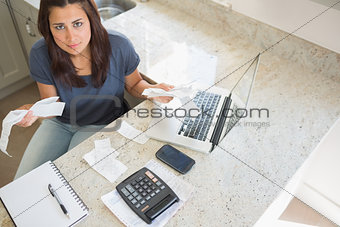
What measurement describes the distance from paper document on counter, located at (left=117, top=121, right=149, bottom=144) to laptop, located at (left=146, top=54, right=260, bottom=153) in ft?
0.06

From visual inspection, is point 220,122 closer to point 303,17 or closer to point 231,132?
point 231,132

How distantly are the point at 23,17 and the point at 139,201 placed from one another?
1.30 m

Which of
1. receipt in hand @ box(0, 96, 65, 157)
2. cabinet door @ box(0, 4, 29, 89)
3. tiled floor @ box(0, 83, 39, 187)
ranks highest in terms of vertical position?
receipt in hand @ box(0, 96, 65, 157)

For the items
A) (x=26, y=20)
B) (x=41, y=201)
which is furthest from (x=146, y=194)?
(x=26, y=20)

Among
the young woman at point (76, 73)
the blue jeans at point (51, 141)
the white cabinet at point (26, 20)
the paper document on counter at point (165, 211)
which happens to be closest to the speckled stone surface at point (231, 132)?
the paper document on counter at point (165, 211)

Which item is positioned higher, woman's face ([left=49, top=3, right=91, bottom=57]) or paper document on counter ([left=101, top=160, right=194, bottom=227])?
woman's face ([left=49, top=3, right=91, bottom=57])

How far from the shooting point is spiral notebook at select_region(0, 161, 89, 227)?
2.33ft

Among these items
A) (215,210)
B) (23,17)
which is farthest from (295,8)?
(23,17)

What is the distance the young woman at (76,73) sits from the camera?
3.04 ft

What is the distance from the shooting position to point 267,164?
838mm

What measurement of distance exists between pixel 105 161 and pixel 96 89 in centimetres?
35

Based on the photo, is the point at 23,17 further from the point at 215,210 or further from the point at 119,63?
the point at 215,210

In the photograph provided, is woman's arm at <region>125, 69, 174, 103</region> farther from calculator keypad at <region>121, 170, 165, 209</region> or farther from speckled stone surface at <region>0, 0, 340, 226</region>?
calculator keypad at <region>121, 170, 165, 209</region>

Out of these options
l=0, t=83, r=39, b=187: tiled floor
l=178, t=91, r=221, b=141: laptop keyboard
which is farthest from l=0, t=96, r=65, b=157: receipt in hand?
l=0, t=83, r=39, b=187: tiled floor
